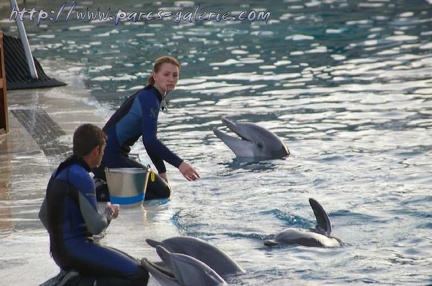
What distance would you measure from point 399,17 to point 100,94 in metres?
10.8

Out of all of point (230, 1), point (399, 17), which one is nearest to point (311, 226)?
point (399, 17)

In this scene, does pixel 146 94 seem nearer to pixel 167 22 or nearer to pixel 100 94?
pixel 100 94

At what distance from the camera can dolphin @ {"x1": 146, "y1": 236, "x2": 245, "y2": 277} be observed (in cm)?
689

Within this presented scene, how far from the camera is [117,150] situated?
972cm

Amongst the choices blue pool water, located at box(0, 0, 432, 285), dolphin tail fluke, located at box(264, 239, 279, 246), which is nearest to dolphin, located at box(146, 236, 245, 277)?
blue pool water, located at box(0, 0, 432, 285)

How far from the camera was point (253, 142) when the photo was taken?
39.0 feet

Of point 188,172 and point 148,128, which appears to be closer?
point 188,172

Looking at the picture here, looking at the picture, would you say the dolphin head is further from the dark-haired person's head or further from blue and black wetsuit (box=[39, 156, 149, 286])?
the dark-haired person's head

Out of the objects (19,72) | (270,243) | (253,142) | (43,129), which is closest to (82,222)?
(270,243)

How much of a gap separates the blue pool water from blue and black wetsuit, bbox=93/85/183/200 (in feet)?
1.01

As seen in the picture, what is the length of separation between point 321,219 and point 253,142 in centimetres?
384

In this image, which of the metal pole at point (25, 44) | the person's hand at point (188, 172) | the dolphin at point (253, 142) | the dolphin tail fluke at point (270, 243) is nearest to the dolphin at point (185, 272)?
the dolphin tail fluke at point (270, 243)

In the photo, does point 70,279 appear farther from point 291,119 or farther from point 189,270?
point 291,119

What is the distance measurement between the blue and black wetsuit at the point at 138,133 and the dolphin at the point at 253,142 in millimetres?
2240
